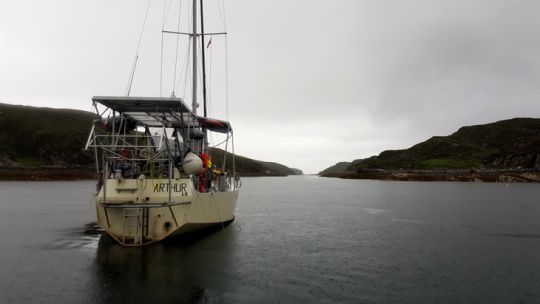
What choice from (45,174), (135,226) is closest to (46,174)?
(45,174)

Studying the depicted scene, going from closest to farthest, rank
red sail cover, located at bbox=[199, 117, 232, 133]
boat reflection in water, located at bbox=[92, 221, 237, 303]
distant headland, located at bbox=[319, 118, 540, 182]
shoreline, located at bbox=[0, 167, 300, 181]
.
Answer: boat reflection in water, located at bbox=[92, 221, 237, 303], red sail cover, located at bbox=[199, 117, 232, 133], shoreline, located at bbox=[0, 167, 300, 181], distant headland, located at bbox=[319, 118, 540, 182]

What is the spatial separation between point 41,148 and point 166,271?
155 metres

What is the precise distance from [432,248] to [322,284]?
9.68 meters

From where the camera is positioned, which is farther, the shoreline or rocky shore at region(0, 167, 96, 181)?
the shoreline

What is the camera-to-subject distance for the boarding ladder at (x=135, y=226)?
18.3 meters

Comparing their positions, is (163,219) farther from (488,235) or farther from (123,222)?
(488,235)

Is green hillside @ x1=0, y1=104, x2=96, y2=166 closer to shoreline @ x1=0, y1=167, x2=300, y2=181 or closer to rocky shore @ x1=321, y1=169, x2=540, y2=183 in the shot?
shoreline @ x1=0, y1=167, x2=300, y2=181

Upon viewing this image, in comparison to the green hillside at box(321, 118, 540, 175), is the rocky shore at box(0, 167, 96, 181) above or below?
below

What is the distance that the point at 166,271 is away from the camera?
1503 centimetres

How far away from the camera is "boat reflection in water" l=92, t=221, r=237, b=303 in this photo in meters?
12.3

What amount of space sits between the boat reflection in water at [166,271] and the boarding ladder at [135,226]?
0.39m

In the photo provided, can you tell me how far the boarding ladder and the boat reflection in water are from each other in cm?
39

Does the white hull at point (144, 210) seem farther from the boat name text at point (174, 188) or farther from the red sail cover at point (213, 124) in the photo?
the red sail cover at point (213, 124)

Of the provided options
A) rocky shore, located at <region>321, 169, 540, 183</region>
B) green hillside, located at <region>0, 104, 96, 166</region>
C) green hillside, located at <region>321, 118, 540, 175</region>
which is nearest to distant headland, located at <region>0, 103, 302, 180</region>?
green hillside, located at <region>0, 104, 96, 166</region>
